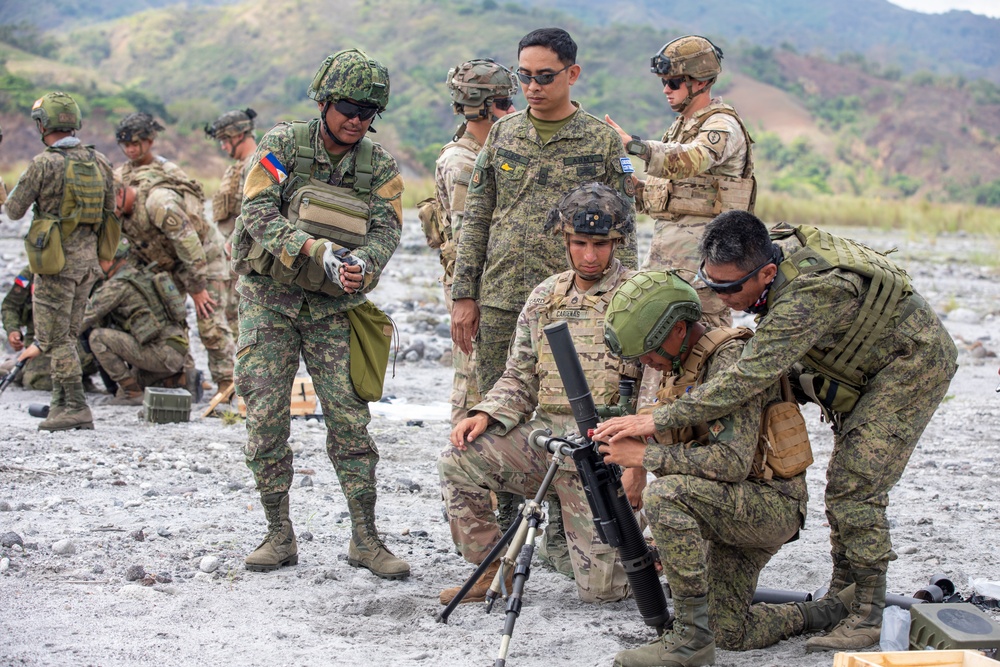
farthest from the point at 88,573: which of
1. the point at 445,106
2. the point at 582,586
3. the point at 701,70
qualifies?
the point at 445,106

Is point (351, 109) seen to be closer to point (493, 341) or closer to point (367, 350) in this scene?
point (367, 350)

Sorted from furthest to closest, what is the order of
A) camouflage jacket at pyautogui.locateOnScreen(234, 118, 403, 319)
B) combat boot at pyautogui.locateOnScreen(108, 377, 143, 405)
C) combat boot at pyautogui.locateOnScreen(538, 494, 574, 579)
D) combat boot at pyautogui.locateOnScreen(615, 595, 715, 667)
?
combat boot at pyautogui.locateOnScreen(108, 377, 143, 405)
combat boot at pyautogui.locateOnScreen(538, 494, 574, 579)
camouflage jacket at pyautogui.locateOnScreen(234, 118, 403, 319)
combat boot at pyautogui.locateOnScreen(615, 595, 715, 667)

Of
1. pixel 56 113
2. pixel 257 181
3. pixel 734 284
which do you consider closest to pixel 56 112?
pixel 56 113

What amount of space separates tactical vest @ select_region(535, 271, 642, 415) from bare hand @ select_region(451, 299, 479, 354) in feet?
2.72

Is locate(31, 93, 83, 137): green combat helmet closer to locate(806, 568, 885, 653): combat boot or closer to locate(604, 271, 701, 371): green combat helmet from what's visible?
locate(604, 271, 701, 371): green combat helmet

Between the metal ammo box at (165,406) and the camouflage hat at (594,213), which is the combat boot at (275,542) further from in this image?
the metal ammo box at (165,406)

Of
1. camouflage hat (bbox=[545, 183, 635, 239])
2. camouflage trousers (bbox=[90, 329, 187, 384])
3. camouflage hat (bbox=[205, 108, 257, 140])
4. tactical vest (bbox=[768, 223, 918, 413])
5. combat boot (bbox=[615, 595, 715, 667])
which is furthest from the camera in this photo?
camouflage hat (bbox=[205, 108, 257, 140])

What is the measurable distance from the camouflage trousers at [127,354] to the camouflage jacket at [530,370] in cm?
478

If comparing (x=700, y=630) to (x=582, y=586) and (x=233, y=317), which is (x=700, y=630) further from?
(x=233, y=317)

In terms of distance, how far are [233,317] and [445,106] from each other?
59157 mm

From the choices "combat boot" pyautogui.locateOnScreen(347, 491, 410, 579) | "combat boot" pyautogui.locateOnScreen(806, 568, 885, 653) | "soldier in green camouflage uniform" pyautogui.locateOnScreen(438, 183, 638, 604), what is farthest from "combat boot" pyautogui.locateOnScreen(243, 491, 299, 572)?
"combat boot" pyautogui.locateOnScreen(806, 568, 885, 653)

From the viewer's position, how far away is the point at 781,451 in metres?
4.43

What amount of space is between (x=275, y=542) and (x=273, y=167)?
70.1 inches

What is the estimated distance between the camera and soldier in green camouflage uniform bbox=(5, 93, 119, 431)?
8.07 metres
